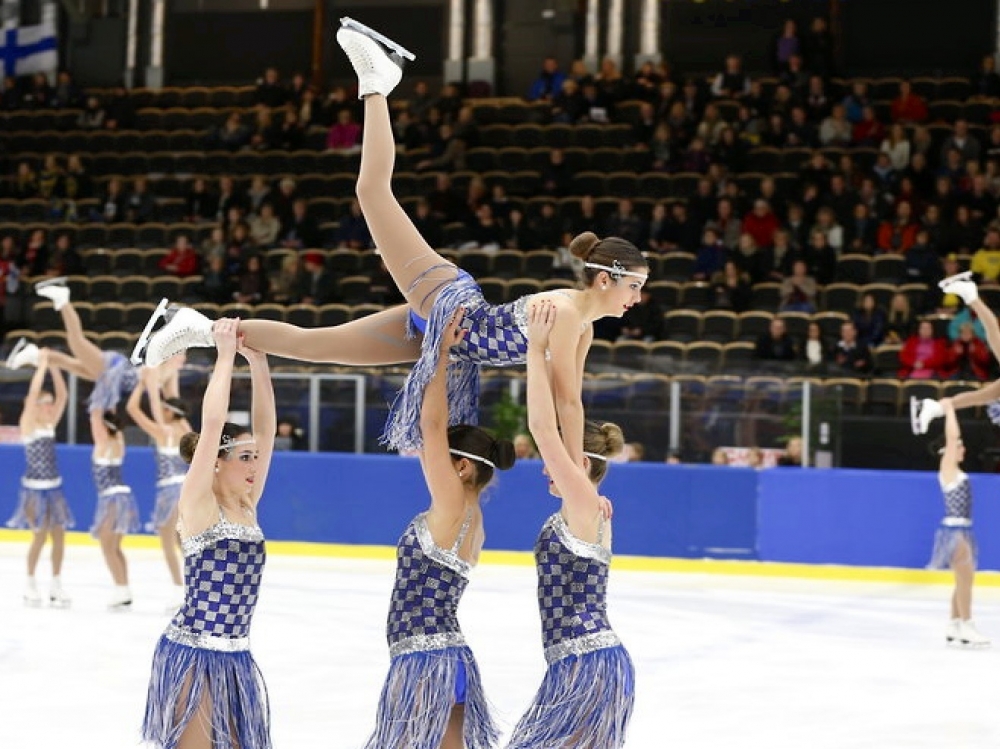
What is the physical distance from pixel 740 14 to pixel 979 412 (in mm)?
9732

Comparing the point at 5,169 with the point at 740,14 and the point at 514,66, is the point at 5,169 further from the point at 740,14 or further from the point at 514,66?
the point at 740,14

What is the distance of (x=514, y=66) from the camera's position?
2098cm

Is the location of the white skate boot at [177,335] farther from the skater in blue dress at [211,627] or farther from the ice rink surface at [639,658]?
the ice rink surface at [639,658]

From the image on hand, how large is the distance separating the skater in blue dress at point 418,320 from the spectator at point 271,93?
15.2 metres

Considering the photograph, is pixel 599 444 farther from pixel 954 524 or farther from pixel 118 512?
pixel 118 512

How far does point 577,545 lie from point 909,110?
13955 mm

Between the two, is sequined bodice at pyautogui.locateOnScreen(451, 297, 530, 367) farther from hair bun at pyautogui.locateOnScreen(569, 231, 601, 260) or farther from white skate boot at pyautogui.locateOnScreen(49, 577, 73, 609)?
white skate boot at pyautogui.locateOnScreen(49, 577, 73, 609)

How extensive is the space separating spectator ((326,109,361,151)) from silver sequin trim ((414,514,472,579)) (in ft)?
49.0

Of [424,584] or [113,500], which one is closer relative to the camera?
[424,584]

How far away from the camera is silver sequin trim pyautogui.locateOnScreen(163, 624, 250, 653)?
435 centimetres

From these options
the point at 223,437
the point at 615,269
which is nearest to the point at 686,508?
the point at 615,269

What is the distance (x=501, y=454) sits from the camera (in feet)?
14.0

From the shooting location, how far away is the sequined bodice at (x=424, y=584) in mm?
4234

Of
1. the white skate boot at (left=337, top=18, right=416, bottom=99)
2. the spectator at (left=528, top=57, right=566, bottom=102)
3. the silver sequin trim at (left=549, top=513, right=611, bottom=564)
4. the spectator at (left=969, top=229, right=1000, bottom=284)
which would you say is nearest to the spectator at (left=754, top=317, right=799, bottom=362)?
the spectator at (left=969, top=229, right=1000, bottom=284)
